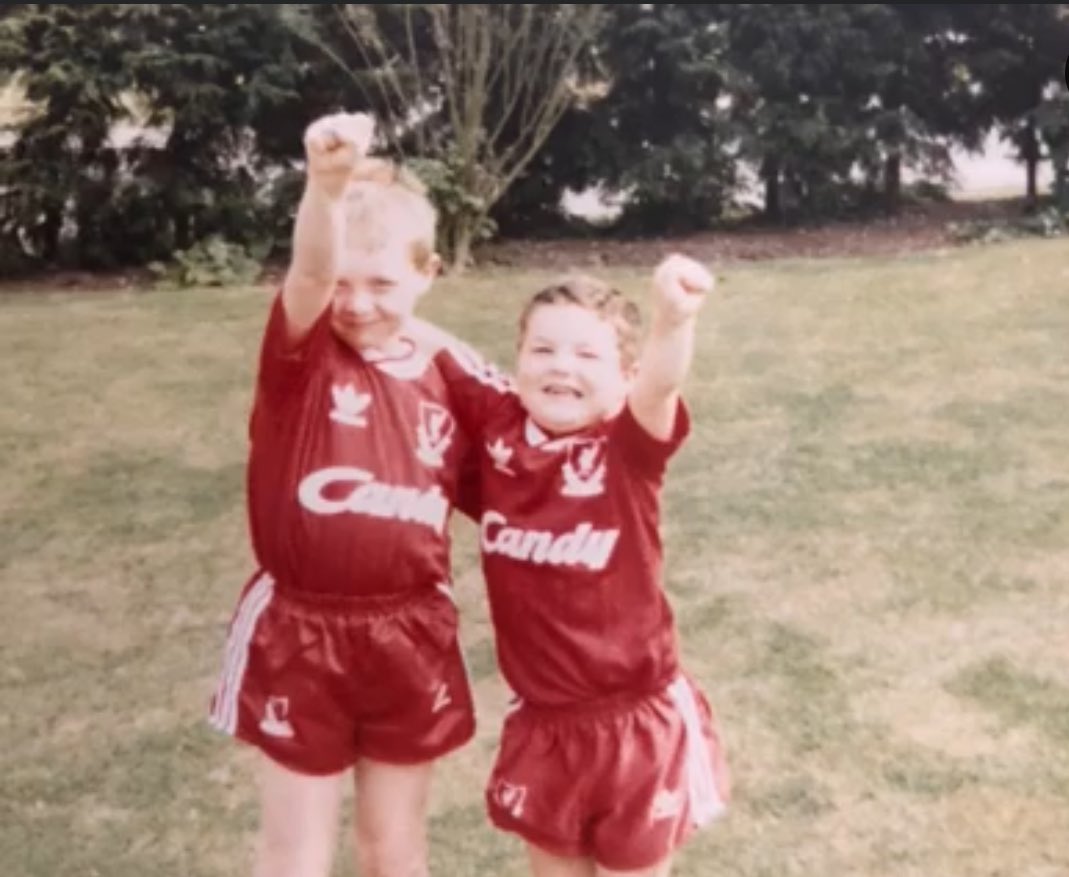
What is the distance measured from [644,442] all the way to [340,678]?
20.3 inches

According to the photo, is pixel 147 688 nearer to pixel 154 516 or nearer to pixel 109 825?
pixel 109 825

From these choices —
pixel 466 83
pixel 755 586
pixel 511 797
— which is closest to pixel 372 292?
pixel 511 797

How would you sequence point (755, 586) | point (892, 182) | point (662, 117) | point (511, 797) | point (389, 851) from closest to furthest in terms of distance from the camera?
point (511, 797)
point (389, 851)
point (755, 586)
point (662, 117)
point (892, 182)

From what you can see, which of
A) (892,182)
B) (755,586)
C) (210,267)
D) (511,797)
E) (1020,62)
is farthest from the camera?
(892,182)

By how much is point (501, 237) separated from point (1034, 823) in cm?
698

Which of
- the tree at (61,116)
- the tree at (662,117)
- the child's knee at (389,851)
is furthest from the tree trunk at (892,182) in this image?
the child's knee at (389,851)

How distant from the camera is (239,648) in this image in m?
2.35

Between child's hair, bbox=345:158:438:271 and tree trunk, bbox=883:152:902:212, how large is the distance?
324 inches

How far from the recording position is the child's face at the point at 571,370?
2.23 m

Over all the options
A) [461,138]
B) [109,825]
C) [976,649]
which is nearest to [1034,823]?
[976,649]

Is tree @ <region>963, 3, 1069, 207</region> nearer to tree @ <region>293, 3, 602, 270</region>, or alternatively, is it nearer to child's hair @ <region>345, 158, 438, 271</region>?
tree @ <region>293, 3, 602, 270</region>

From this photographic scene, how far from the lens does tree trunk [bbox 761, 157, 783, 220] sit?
33.0 feet

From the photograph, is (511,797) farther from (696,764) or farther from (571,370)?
(571,370)

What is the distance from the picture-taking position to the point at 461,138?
9117mm
